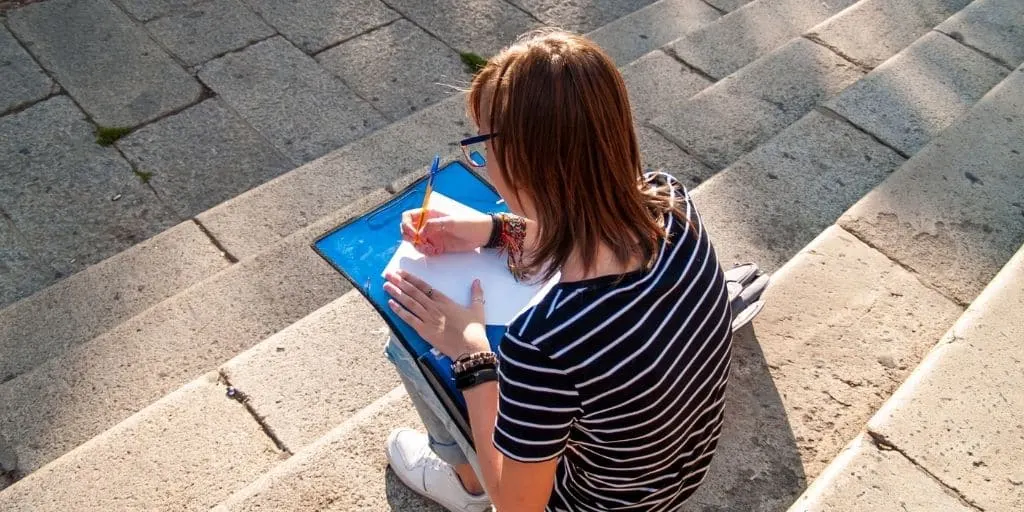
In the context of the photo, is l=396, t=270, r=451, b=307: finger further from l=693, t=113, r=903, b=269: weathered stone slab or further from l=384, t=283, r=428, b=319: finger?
l=693, t=113, r=903, b=269: weathered stone slab

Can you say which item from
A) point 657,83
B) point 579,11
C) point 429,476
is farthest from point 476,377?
point 579,11

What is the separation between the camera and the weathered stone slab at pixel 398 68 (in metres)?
4.27

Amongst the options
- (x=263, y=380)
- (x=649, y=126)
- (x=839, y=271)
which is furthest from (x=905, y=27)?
(x=263, y=380)

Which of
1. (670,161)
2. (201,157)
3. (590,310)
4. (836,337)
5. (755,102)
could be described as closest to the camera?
(590,310)

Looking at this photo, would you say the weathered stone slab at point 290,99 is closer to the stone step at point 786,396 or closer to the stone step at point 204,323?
the stone step at point 204,323

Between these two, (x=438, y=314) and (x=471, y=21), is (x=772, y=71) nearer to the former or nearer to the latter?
(x=471, y=21)

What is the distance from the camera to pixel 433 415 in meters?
1.75

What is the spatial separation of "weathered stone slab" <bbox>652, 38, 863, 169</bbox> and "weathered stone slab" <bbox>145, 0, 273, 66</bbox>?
7.84 feet

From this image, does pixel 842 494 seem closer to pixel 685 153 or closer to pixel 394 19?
pixel 685 153

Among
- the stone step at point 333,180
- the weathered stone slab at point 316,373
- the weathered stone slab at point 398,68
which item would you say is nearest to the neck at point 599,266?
the weathered stone slab at point 316,373

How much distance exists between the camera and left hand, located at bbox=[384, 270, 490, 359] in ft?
4.89

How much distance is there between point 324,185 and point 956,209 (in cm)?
221

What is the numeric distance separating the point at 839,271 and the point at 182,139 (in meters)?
2.98

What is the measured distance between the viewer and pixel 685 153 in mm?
3018
